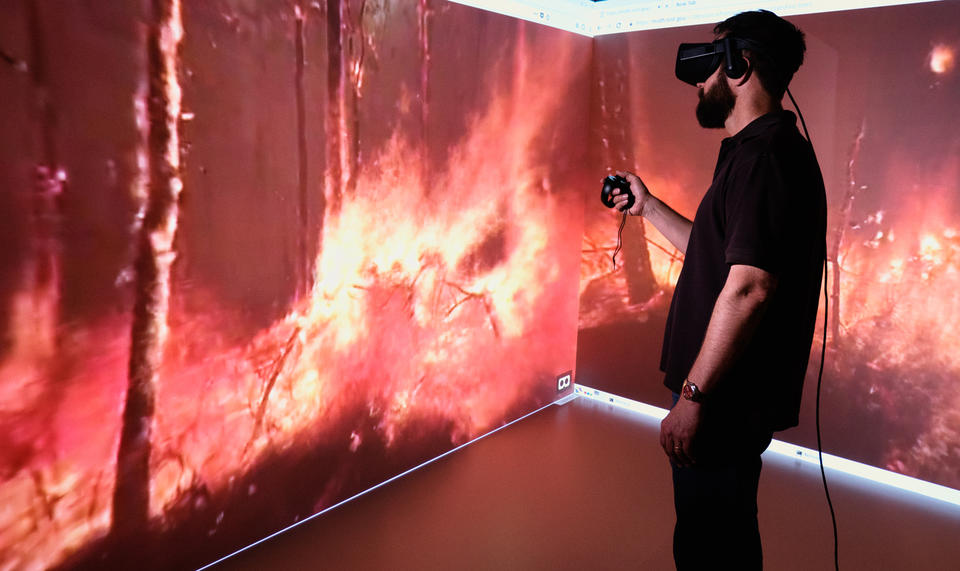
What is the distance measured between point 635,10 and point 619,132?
0.59 m

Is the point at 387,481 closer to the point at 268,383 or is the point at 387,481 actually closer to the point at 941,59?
the point at 268,383

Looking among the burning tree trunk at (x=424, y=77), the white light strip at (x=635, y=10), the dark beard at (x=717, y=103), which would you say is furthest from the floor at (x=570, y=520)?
the white light strip at (x=635, y=10)

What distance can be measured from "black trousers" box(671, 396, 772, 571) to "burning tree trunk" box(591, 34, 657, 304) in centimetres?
198

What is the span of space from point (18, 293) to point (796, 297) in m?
1.80

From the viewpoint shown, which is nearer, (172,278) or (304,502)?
(172,278)

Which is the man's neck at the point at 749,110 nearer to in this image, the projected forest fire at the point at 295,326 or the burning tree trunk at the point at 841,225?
the projected forest fire at the point at 295,326

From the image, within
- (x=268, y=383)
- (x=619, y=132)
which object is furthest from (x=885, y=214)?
(x=268, y=383)

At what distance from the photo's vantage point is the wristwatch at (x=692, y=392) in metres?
1.40

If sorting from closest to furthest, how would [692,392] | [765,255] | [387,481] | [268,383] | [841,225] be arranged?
[765,255]
[692,392]
[268,383]
[387,481]
[841,225]

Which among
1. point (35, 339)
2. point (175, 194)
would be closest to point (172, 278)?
point (175, 194)

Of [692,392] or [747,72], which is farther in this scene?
[747,72]

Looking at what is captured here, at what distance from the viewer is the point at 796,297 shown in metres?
1.43

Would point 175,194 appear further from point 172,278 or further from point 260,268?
point 260,268

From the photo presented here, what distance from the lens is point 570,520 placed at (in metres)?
2.46
